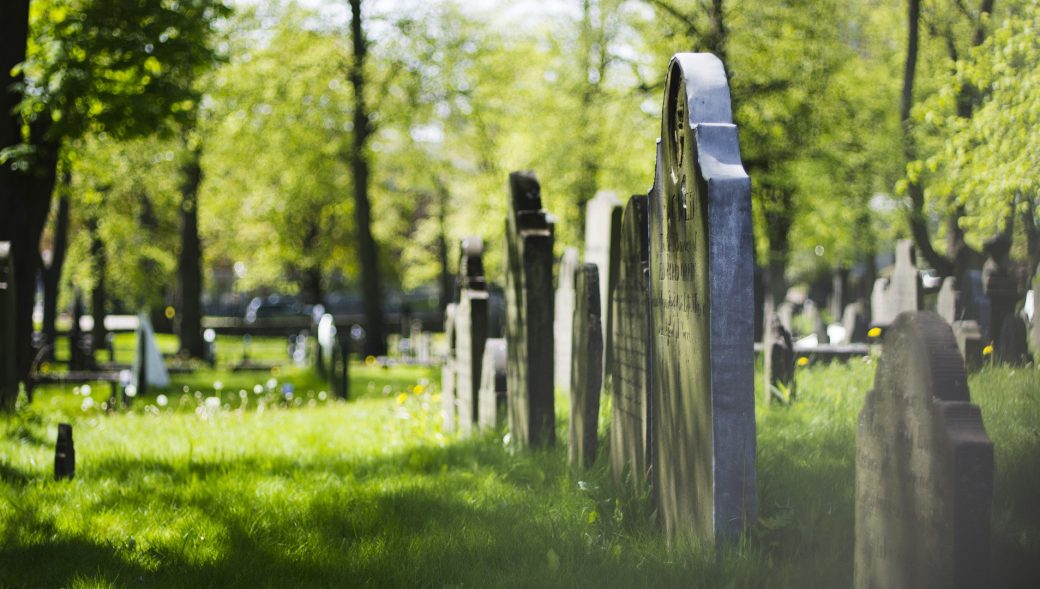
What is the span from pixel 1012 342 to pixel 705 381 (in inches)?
230

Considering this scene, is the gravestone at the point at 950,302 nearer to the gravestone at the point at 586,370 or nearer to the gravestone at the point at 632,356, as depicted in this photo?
the gravestone at the point at 586,370

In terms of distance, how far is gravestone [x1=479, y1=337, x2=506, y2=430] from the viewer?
8445 millimetres

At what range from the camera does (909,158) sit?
17859mm

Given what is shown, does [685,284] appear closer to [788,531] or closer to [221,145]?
[788,531]

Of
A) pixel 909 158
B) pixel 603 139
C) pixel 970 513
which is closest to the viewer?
pixel 970 513

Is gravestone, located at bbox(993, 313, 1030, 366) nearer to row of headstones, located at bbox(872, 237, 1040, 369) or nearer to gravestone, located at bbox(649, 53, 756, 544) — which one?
row of headstones, located at bbox(872, 237, 1040, 369)

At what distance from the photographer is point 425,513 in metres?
6.09

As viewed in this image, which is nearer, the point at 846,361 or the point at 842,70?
the point at 846,361

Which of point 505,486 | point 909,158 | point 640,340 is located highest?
point 909,158

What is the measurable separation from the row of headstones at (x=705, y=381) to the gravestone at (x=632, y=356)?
13 millimetres

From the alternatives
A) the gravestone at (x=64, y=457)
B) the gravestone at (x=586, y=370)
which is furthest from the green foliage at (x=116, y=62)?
the gravestone at (x=586, y=370)

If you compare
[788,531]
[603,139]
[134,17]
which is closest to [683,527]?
[788,531]

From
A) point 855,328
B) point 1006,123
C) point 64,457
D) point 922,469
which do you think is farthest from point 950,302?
point 64,457

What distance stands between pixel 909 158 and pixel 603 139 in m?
7.76
